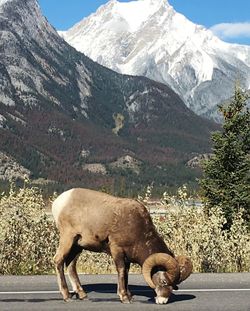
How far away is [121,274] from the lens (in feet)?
33.6

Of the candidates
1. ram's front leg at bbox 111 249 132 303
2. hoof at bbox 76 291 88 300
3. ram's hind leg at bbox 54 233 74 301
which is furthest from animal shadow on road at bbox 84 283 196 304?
ram's hind leg at bbox 54 233 74 301

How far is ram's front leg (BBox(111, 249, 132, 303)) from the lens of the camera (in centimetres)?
1017

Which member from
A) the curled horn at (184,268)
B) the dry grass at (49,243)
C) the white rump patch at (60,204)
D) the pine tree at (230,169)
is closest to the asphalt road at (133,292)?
the curled horn at (184,268)

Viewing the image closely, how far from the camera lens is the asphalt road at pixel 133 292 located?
1009 cm

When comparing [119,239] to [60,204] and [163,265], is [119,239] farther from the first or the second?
[60,204]

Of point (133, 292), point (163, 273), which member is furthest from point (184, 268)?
point (133, 292)

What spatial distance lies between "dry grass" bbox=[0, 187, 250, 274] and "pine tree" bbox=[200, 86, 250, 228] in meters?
8.30

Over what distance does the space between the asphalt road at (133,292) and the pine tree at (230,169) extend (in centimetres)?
Result: 1238

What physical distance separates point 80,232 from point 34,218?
5.62 metres

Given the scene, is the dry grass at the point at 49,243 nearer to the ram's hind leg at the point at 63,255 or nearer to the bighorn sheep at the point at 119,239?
the ram's hind leg at the point at 63,255

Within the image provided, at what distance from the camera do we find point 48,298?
10703 mm

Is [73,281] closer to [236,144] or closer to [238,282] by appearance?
[238,282]

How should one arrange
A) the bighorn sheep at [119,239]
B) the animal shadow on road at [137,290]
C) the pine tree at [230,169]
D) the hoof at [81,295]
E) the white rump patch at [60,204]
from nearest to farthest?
the bighorn sheep at [119,239]
the white rump patch at [60,204]
the hoof at [81,295]
the animal shadow on road at [137,290]
the pine tree at [230,169]

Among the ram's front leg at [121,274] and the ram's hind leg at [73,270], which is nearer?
the ram's front leg at [121,274]
